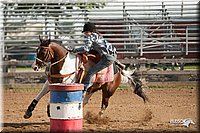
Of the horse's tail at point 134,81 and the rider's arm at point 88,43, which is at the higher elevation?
the rider's arm at point 88,43

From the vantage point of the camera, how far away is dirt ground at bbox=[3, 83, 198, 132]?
9336 mm

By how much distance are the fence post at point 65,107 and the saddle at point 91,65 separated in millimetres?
2561

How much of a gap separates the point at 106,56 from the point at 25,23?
1427cm

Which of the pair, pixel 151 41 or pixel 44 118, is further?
pixel 151 41

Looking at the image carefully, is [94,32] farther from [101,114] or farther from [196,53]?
[196,53]

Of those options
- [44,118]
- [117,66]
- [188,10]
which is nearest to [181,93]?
[117,66]

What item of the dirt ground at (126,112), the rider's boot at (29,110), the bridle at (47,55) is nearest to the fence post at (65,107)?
the dirt ground at (126,112)

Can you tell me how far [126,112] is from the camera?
38.3 ft

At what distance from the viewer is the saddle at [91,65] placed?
9.88 meters

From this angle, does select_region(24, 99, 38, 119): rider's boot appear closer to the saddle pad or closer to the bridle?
the bridle

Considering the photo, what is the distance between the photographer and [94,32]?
9.83 metres

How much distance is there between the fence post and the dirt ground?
155 centimetres

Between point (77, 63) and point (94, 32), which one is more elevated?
point (94, 32)

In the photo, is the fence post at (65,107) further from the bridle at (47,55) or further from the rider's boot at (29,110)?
the rider's boot at (29,110)
